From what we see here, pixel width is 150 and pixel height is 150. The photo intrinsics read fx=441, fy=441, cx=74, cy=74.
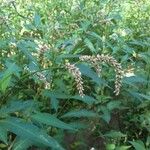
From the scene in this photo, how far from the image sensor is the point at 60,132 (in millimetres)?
2518

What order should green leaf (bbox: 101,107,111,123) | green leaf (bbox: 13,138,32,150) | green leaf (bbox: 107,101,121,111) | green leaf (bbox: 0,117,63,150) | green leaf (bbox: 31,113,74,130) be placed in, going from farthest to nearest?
green leaf (bbox: 107,101,121,111) → green leaf (bbox: 101,107,111,123) → green leaf (bbox: 13,138,32,150) → green leaf (bbox: 31,113,74,130) → green leaf (bbox: 0,117,63,150)

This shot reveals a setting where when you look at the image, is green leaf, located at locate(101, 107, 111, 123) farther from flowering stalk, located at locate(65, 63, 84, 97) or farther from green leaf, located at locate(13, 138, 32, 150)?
flowering stalk, located at locate(65, 63, 84, 97)

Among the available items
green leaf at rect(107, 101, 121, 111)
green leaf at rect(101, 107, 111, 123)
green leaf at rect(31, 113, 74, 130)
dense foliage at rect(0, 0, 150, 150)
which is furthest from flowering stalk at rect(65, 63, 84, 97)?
green leaf at rect(107, 101, 121, 111)

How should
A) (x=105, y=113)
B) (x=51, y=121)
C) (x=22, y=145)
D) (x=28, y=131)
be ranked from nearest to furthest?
(x=28, y=131) → (x=51, y=121) → (x=22, y=145) → (x=105, y=113)

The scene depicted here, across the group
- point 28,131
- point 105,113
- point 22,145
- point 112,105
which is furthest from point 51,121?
point 112,105

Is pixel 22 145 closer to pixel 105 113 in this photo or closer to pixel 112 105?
pixel 105 113

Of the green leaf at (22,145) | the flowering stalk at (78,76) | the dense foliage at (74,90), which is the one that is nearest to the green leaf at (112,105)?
the dense foliage at (74,90)

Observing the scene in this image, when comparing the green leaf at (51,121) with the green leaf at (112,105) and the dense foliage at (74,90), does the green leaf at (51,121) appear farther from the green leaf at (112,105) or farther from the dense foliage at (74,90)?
the green leaf at (112,105)

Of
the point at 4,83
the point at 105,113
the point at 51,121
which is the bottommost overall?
the point at 105,113

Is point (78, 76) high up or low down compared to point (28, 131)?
up

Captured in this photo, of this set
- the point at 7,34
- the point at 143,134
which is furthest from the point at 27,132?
the point at 7,34

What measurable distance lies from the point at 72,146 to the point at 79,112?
1.34 ft

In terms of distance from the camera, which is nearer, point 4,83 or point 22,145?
point 4,83

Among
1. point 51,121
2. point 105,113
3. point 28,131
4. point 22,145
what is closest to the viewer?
point 28,131
